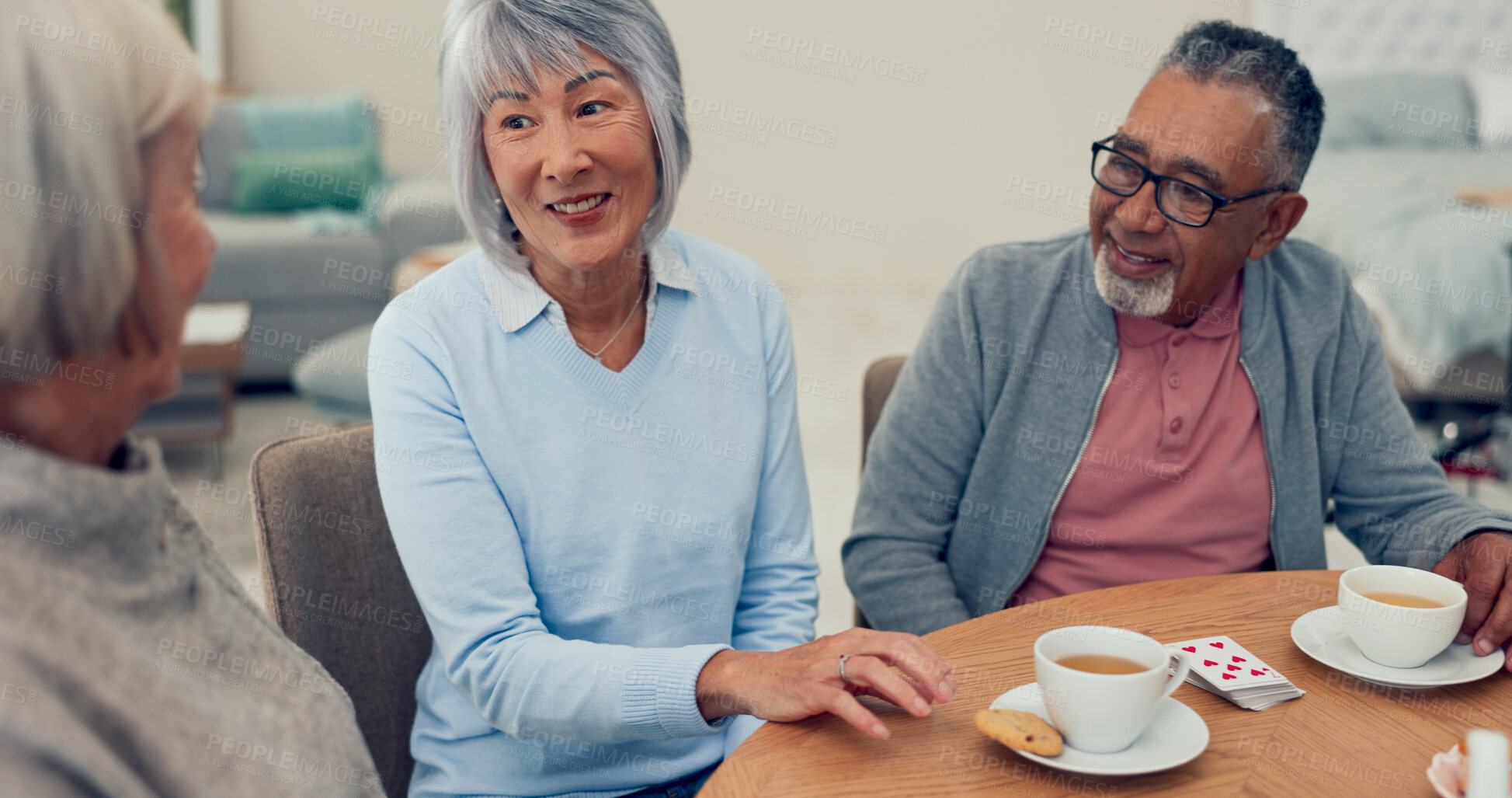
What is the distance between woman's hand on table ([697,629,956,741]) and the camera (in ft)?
2.87

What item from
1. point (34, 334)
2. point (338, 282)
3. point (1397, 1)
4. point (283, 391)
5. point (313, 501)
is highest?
point (1397, 1)

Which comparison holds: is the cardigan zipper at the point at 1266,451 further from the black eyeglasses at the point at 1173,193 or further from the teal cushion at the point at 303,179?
the teal cushion at the point at 303,179

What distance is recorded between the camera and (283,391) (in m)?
4.36

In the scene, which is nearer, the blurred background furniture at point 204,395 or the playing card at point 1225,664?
the playing card at point 1225,664

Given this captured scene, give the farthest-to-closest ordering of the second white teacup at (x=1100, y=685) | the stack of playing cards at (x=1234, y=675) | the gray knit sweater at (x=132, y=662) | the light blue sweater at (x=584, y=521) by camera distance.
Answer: the light blue sweater at (x=584, y=521), the stack of playing cards at (x=1234, y=675), the second white teacup at (x=1100, y=685), the gray knit sweater at (x=132, y=662)

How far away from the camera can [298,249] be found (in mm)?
4180

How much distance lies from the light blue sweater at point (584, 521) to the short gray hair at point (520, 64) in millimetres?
66

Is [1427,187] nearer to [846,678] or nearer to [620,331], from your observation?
[620,331]

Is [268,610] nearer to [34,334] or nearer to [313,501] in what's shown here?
[313,501]

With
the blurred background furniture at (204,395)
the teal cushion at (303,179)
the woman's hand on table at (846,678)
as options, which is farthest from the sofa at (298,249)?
the woman's hand on table at (846,678)

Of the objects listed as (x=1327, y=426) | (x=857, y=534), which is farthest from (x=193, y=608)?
(x=1327, y=426)

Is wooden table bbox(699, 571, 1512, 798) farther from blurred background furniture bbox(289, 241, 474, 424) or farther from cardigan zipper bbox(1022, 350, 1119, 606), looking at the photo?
blurred background furniture bbox(289, 241, 474, 424)

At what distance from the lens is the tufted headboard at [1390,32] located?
5230 mm

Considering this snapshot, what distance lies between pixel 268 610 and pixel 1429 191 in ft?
14.1
